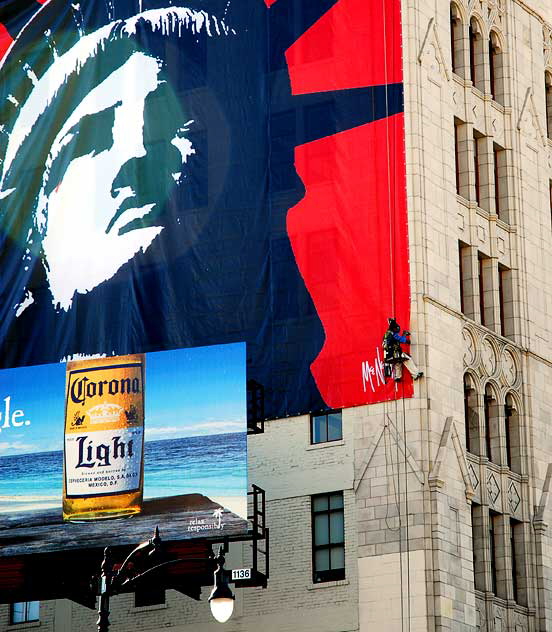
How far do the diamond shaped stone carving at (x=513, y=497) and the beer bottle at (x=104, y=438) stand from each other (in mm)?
9721

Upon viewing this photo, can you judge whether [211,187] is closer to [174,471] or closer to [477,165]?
[477,165]

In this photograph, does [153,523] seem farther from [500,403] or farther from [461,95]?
[461,95]

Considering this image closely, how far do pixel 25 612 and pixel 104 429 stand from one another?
7.23 m

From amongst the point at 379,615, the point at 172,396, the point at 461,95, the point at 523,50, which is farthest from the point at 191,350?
the point at 523,50

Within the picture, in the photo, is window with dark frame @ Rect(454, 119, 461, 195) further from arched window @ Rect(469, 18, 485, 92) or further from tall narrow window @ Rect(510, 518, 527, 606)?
tall narrow window @ Rect(510, 518, 527, 606)

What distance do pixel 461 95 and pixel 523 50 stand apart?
4.13 meters

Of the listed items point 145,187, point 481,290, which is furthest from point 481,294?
point 145,187

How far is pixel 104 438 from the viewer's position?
41500 mm

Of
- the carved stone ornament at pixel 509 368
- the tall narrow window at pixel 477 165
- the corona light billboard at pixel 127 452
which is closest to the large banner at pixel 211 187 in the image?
the corona light billboard at pixel 127 452

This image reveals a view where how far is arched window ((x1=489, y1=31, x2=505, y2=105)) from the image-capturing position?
156ft

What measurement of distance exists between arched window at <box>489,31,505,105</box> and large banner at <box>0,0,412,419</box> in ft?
16.7

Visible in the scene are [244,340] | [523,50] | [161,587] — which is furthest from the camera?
[523,50]

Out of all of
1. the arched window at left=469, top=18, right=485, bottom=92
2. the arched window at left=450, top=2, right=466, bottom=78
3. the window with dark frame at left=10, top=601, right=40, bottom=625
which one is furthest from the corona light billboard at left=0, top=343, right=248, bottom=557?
the arched window at left=469, top=18, right=485, bottom=92

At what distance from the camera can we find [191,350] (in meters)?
41.4
